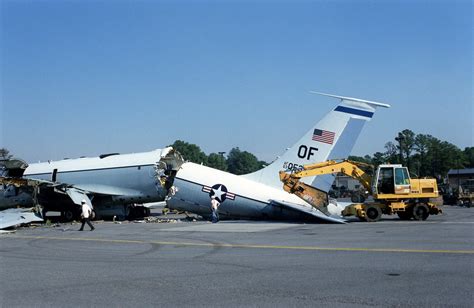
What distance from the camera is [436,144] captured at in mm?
113062

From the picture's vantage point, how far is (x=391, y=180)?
25859 mm

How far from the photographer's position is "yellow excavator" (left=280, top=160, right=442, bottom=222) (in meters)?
25.7

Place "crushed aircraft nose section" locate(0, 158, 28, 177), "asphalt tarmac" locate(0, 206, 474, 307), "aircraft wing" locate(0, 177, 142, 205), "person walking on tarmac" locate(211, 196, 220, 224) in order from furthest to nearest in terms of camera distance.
A: "crushed aircraft nose section" locate(0, 158, 28, 177), "aircraft wing" locate(0, 177, 142, 205), "person walking on tarmac" locate(211, 196, 220, 224), "asphalt tarmac" locate(0, 206, 474, 307)

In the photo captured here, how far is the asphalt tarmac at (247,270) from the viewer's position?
8.70m

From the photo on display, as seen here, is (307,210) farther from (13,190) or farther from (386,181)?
(13,190)

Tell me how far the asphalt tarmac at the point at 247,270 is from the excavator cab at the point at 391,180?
22.2 feet

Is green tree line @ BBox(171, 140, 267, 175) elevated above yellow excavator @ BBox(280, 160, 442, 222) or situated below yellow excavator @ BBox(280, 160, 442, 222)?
above

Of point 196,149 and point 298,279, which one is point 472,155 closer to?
point 196,149

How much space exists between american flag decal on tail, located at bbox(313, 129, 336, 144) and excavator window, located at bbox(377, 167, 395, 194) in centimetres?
286

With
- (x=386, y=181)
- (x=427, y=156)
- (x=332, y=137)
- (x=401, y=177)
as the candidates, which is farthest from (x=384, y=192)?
(x=427, y=156)

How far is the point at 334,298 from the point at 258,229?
1337 cm

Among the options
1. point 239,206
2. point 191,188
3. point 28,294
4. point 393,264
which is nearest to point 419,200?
point 239,206

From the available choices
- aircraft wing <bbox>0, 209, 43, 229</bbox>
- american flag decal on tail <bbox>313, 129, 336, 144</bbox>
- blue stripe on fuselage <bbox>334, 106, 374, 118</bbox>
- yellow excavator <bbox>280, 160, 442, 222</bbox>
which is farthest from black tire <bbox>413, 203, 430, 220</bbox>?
aircraft wing <bbox>0, 209, 43, 229</bbox>

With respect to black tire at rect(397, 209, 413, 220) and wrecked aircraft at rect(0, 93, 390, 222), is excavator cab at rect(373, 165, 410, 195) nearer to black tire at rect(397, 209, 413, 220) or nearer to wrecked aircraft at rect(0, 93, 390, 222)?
black tire at rect(397, 209, 413, 220)
